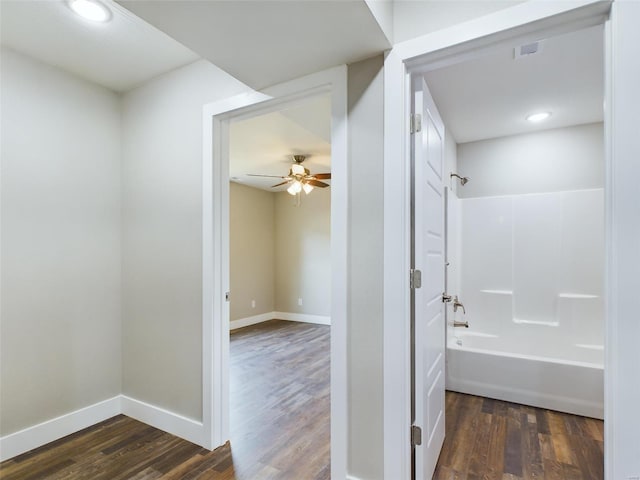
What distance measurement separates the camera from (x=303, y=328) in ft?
18.3

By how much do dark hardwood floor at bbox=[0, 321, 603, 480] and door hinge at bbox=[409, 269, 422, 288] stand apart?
117cm

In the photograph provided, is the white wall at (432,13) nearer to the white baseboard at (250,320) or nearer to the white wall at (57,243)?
the white wall at (57,243)

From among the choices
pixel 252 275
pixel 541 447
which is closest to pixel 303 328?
pixel 252 275

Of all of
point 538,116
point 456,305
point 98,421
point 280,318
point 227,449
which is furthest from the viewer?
point 280,318

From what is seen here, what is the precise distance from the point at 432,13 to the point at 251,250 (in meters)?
4.97

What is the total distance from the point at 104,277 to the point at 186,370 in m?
0.98

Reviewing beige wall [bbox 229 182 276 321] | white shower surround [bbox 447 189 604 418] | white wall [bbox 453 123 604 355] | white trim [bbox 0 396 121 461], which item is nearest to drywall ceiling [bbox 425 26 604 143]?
white wall [bbox 453 123 604 355]

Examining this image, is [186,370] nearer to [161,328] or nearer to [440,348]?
[161,328]

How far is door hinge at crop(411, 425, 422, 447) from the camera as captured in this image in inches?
61.5

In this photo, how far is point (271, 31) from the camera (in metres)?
1.40

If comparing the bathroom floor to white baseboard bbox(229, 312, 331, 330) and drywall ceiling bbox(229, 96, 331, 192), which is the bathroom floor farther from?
white baseboard bbox(229, 312, 331, 330)

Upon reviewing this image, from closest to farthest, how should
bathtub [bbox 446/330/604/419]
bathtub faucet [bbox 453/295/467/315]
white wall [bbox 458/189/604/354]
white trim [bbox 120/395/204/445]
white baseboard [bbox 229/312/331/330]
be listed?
white trim [bbox 120/395/204/445]
bathtub [bbox 446/330/604/419]
white wall [bbox 458/189/604/354]
bathtub faucet [bbox 453/295/467/315]
white baseboard [bbox 229/312/331/330]

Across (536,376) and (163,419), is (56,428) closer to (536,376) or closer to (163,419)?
(163,419)

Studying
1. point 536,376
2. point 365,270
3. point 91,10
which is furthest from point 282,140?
point 536,376
